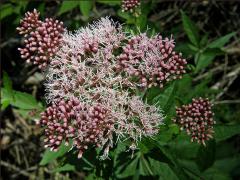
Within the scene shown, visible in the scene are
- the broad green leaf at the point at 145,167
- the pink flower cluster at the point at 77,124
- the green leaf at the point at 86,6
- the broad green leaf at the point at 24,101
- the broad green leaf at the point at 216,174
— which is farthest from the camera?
the green leaf at the point at 86,6

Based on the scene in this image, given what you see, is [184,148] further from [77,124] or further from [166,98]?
[77,124]

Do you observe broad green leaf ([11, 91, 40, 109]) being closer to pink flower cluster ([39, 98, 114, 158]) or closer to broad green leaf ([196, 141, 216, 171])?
pink flower cluster ([39, 98, 114, 158])

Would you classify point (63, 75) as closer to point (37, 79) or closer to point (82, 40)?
point (82, 40)

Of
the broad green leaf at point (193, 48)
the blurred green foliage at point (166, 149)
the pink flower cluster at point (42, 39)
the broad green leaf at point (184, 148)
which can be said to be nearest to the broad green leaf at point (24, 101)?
the blurred green foliage at point (166, 149)

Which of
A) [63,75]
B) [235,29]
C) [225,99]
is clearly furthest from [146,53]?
[235,29]

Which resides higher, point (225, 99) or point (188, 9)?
point (188, 9)

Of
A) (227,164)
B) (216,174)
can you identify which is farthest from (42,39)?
(227,164)

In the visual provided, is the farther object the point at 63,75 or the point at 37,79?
the point at 37,79

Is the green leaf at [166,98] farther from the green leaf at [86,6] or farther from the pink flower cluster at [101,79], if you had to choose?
the green leaf at [86,6]
